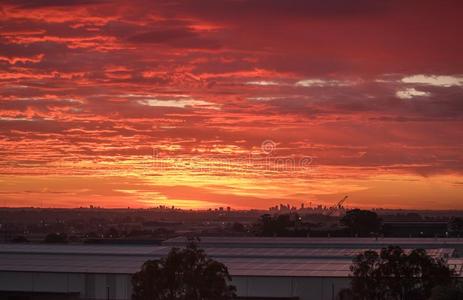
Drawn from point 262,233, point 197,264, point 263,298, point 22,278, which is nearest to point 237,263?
point 263,298

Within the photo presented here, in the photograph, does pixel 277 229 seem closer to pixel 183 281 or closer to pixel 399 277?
pixel 399 277

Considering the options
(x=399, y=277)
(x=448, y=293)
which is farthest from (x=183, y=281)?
(x=448, y=293)

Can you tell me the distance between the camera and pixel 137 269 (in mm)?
58094

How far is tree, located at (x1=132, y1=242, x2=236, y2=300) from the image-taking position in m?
39.8

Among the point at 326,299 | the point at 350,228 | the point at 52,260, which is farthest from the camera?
the point at 350,228

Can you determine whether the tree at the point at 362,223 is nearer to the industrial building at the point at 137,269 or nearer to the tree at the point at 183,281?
the industrial building at the point at 137,269

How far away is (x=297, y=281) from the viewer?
54625mm

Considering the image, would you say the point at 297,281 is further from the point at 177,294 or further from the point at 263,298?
the point at 177,294

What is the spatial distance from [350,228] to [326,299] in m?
81.8

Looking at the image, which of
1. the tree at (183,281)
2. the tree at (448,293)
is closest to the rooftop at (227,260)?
the tree at (183,281)

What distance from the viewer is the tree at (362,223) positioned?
133 m

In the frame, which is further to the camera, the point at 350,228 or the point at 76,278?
the point at 350,228

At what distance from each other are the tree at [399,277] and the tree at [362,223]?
89.9m

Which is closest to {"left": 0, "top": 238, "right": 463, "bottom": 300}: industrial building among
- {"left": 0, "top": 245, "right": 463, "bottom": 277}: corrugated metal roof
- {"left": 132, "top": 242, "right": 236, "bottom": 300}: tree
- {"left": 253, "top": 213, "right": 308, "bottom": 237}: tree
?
{"left": 0, "top": 245, "right": 463, "bottom": 277}: corrugated metal roof
